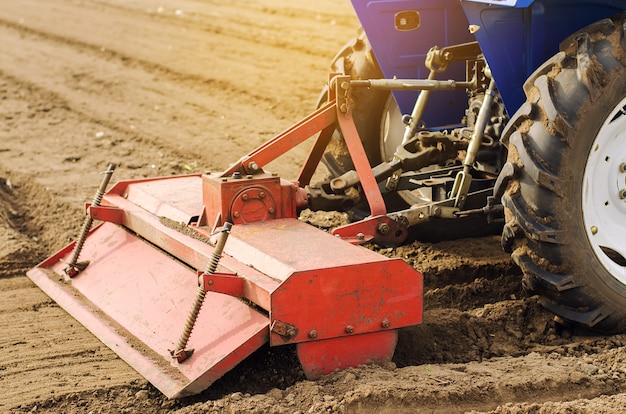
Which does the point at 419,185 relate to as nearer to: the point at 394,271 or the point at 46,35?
the point at 394,271

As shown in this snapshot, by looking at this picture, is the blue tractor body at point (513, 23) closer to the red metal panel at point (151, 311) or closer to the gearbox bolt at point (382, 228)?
the gearbox bolt at point (382, 228)

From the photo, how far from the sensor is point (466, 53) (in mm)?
5367

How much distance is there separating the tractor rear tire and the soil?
0.25 meters

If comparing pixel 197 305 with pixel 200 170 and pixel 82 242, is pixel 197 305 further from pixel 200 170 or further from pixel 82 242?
pixel 200 170

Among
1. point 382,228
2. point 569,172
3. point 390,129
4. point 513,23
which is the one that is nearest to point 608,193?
point 569,172

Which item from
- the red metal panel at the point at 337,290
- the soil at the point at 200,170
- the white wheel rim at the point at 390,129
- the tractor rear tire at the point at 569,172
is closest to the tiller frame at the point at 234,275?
the red metal panel at the point at 337,290

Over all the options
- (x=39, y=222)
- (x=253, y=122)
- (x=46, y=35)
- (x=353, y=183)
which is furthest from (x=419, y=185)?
(x=46, y=35)

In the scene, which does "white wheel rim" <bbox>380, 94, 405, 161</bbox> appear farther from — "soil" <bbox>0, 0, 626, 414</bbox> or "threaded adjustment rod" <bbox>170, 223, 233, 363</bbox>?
"threaded adjustment rod" <bbox>170, 223, 233, 363</bbox>

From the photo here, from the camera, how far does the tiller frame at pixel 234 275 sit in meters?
4.07

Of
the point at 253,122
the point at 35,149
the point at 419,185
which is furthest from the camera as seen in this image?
the point at 253,122

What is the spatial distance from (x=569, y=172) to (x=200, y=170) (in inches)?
165

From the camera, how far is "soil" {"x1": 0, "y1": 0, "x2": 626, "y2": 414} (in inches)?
159

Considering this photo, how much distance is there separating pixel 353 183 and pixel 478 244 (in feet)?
3.64

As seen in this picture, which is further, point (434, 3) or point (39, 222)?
point (39, 222)
